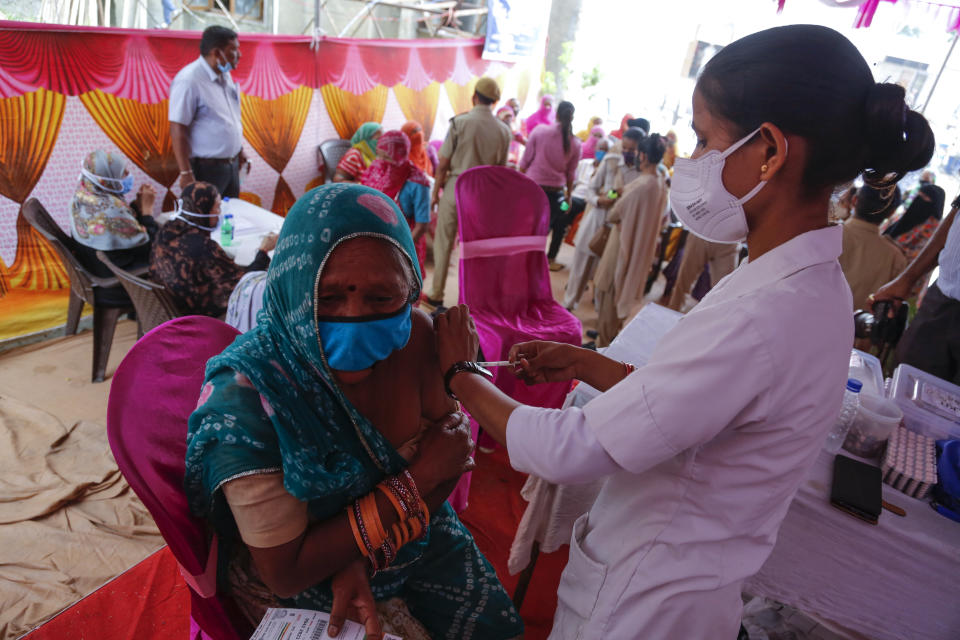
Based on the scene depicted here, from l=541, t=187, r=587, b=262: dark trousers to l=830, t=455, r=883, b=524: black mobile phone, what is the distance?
15.2 feet

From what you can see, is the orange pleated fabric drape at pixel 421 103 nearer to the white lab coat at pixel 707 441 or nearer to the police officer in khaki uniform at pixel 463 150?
the police officer in khaki uniform at pixel 463 150

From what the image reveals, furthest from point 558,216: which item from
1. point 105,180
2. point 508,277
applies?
point 105,180

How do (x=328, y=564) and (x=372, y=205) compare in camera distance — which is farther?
(x=372, y=205)

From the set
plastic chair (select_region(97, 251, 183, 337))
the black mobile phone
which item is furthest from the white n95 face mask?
plastic chair (select_region(97, 251, 183, 337))

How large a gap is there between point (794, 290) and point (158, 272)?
3068 mm

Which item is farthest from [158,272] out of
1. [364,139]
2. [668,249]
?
[668,249]

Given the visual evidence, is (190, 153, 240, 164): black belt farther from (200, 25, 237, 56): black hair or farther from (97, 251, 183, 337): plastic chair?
(97, 251, 183, 337): plastic chair

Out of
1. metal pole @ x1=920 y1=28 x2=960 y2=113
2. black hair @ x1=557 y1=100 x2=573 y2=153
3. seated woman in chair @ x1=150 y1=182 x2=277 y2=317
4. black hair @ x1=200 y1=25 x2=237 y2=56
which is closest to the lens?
seated woman in chair @ x1=150 y1=182 x2=277 y2=317

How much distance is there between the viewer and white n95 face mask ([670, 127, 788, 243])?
100 centimetres

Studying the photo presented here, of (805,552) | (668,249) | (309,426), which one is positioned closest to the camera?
(309,426)

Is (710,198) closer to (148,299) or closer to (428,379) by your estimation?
(428,379)

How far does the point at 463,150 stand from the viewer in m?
4.87

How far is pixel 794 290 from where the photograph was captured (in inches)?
35.0

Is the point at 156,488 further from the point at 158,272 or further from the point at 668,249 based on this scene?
the point at 668,249
